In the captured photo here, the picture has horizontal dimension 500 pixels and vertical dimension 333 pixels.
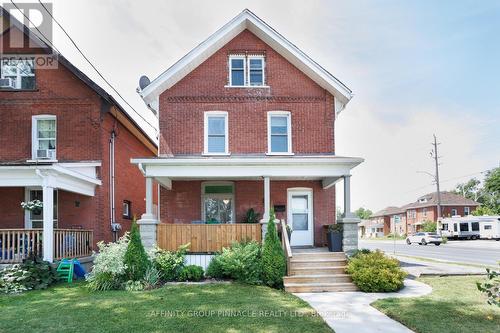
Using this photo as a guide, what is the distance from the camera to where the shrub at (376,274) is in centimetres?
980

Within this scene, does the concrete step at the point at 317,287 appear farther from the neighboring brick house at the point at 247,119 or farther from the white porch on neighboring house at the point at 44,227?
the white porch on neighboring house at the point at 44,227

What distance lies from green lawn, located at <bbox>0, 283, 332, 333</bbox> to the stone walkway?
353 mm

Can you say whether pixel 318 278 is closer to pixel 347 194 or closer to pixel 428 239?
pixel 347 194

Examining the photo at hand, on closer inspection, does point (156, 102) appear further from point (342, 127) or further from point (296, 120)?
point (342, 127)

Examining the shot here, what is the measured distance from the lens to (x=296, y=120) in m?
14.9

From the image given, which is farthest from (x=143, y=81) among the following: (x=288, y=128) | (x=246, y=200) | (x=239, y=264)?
(x=239, y=264)

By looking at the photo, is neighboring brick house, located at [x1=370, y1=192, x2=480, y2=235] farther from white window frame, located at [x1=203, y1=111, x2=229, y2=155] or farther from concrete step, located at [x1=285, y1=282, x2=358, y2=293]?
concrete step, located at [x1=285, y1=282, x2=358, y2=293]

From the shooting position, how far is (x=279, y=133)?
14906 millimetres

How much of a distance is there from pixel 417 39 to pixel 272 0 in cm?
589

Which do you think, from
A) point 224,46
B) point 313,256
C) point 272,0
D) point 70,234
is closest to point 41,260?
point 70,234

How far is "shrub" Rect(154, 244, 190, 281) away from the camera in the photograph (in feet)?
35.8

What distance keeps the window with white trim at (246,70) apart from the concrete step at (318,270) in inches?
295

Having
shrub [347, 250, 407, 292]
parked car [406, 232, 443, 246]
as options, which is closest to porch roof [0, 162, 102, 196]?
shrub [347, 250, 407, 292]

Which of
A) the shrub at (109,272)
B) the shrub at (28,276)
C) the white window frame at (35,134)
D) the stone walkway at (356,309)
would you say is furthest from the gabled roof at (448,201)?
A: the shrub at (28,276)
